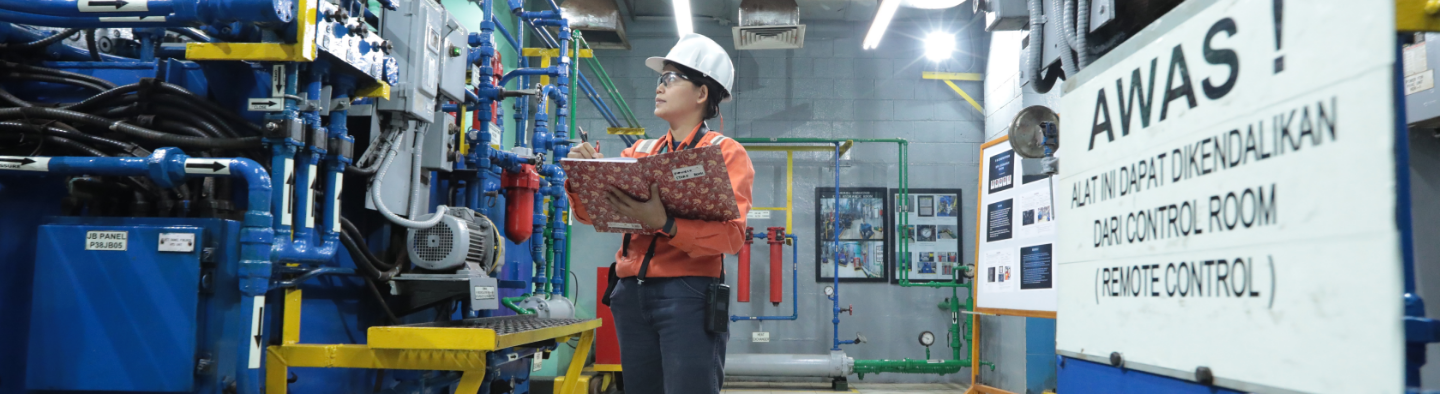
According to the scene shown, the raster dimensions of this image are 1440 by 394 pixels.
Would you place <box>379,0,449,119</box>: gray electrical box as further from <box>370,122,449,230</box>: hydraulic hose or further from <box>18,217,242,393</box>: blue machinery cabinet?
<box>18,217,242,393</box>: blue machinery cabinet

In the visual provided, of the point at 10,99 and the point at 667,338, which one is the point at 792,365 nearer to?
the point at 667,338

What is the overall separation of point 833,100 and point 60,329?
5421mm

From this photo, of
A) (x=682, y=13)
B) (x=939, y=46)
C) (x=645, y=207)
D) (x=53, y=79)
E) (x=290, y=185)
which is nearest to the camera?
(x=645, y=207)

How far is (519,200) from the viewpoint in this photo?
336cm

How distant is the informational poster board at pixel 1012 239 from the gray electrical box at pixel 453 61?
2.69 meters

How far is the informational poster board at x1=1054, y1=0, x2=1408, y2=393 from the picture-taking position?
2.33ft

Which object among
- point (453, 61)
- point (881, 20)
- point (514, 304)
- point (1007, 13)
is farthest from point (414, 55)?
point (881, 20)

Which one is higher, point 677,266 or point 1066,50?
point 1066,50

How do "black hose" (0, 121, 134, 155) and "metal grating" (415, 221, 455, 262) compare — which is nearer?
"black hose" (0, 121, 134, 155)

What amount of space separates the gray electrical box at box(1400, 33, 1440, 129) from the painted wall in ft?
13.7

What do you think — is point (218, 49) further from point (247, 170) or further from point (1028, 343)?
point (1028, 343)

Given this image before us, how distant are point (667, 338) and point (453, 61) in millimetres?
1632

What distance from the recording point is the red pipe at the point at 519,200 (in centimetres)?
334

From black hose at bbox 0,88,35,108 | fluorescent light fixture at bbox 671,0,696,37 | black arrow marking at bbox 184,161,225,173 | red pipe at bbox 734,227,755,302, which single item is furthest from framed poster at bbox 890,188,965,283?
black hose at bbox 0,88,35,108
